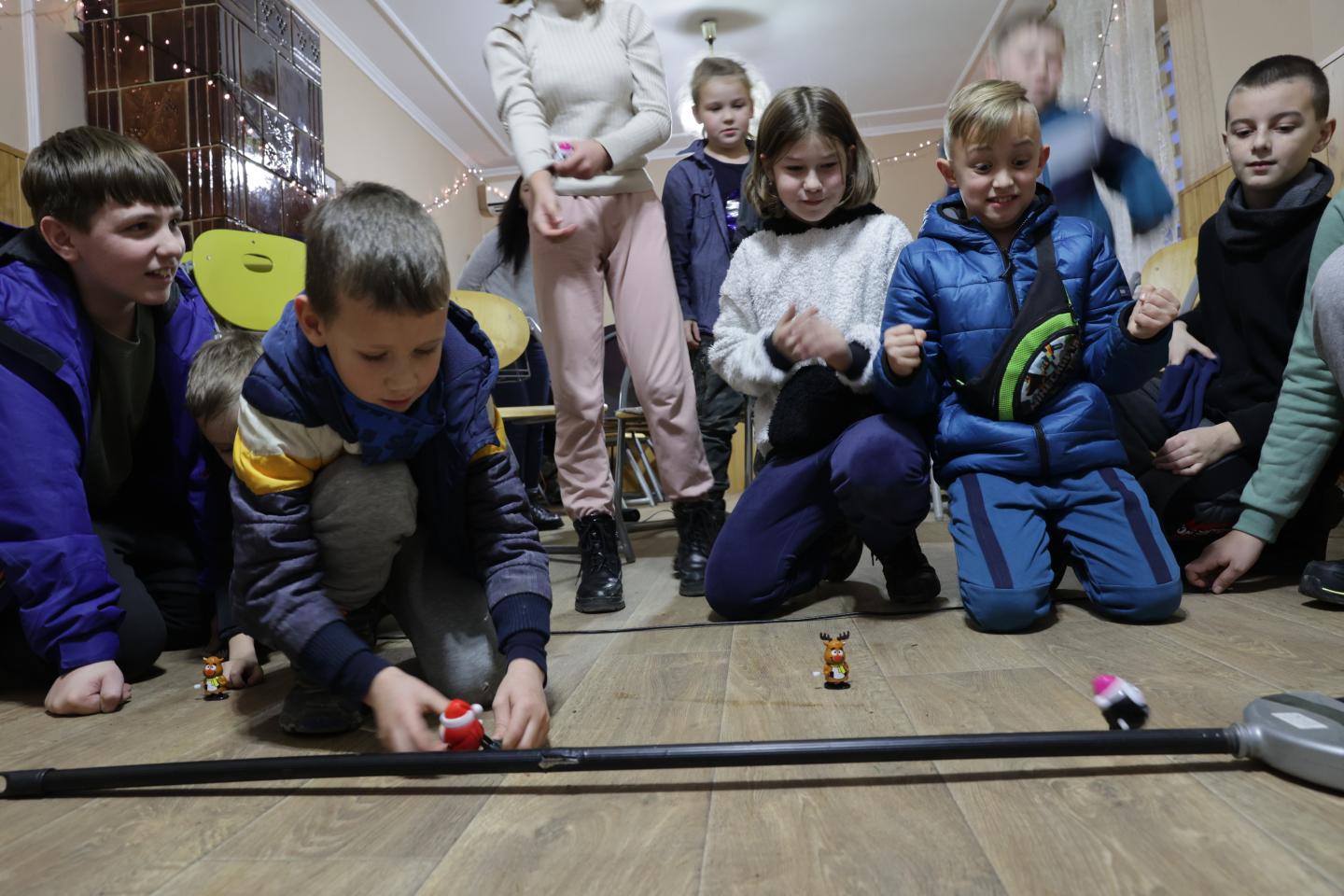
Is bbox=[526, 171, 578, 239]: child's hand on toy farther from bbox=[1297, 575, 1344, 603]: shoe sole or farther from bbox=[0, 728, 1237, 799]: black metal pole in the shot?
bbox=[1297, 575, 1344, 603]: shoe sole

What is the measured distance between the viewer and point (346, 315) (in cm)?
88

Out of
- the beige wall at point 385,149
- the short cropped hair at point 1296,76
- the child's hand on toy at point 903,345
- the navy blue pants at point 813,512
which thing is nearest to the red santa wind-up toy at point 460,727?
the navy blue pants at point 813,512

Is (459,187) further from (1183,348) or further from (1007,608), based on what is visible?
(1007,608)

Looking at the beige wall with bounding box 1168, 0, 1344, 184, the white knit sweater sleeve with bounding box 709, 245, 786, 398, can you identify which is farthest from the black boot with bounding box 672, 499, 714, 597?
the beige wall with bounding box 1168, 0, 1344, 184

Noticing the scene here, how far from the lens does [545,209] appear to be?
162cm

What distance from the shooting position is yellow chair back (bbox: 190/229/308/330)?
2.23m

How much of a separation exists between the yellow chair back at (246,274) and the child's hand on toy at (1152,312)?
75.4 inches

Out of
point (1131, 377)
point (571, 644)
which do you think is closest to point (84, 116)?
point (571, 644)

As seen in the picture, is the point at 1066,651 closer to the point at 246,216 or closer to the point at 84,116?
the point at 246,216

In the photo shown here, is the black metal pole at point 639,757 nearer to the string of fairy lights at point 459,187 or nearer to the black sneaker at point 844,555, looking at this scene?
the black sneaker at point 844,555

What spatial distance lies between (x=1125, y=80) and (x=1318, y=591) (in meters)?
3.21

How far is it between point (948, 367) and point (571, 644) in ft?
2.58

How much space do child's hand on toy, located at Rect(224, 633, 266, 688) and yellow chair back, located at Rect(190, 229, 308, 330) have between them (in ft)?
3.89

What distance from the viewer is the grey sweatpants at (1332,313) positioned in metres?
1.36
